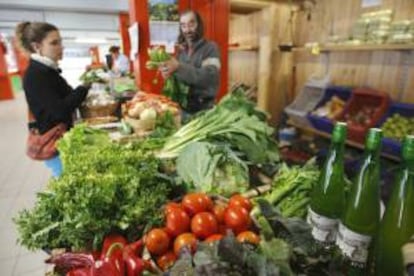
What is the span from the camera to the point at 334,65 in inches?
144

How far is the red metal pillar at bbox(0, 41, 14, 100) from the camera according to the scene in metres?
9.85

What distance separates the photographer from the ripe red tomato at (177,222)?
783 mm

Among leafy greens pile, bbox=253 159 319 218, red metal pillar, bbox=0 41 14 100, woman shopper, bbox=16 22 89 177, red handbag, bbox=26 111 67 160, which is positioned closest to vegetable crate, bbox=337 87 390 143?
leafy greens pile, bbox=253 159 319 218

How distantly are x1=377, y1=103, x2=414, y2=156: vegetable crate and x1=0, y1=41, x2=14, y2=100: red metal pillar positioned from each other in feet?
37.3

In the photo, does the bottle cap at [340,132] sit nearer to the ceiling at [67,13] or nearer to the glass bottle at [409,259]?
the glass bottle at [409,259]

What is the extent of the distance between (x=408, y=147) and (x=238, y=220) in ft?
1.40

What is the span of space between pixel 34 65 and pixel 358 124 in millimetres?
2881

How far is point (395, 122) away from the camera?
2604 millimetres

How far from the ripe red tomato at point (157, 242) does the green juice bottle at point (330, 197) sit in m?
0.40

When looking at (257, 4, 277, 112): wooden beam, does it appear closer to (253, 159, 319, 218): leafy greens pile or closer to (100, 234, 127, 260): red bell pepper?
(253, 159, 319, 218): leafy greens pile

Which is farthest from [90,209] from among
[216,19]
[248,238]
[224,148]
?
[216,19]

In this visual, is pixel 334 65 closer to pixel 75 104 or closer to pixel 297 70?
pixel 297 70

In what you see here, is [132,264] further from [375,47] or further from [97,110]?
[375,47]

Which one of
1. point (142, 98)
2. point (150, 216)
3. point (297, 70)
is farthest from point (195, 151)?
point (297, 70)
